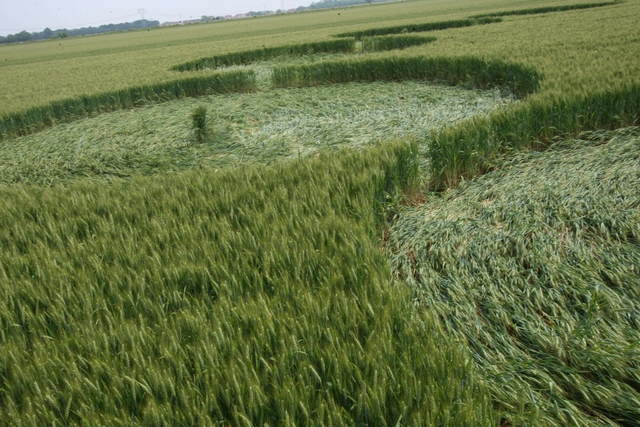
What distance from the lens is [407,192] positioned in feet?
12.5

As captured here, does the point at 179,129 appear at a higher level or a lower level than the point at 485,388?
higher

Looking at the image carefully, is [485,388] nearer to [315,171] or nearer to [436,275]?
[436,275]

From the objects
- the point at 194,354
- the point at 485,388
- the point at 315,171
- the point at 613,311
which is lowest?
the point at 613,311

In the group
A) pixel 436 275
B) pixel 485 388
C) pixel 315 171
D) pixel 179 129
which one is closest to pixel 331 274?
pixel 436 275

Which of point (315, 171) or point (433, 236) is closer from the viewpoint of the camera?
point (433, 236)

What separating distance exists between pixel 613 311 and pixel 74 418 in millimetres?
2347

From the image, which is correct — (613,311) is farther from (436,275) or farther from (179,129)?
(179,129)

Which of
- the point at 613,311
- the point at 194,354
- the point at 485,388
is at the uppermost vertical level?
the point at 194,354

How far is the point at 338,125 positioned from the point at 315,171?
3.17 metres

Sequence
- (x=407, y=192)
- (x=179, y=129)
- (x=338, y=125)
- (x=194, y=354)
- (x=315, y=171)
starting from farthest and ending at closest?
(x=179, y=129), (x=338, y=125), (x=407, y=192), (x=315, y=171), (x=194, y=354)

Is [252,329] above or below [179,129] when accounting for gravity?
below

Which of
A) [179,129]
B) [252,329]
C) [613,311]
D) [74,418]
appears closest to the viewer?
[74,418]

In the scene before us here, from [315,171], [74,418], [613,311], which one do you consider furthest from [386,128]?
[74,418]

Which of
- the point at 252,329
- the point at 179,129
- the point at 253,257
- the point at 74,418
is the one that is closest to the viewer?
the point at 74,418
